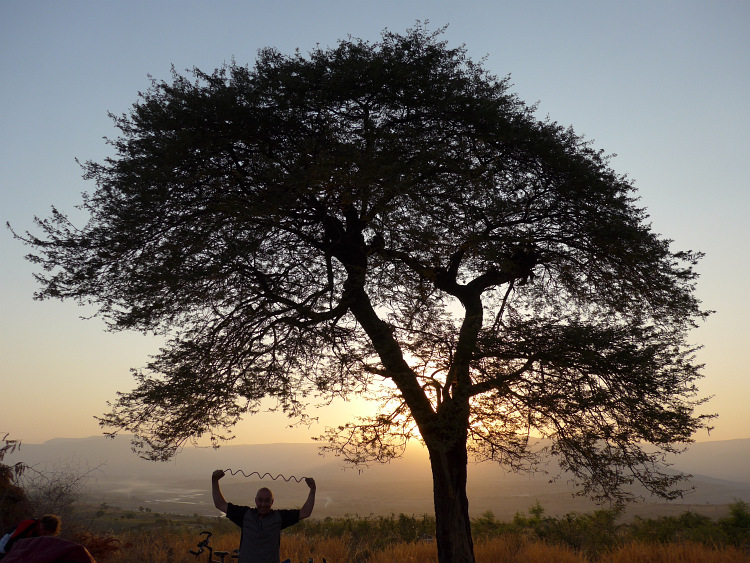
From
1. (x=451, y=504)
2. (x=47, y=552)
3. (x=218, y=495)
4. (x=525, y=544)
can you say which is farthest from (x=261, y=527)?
(x=525, y=544)

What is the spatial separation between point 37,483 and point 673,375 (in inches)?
538

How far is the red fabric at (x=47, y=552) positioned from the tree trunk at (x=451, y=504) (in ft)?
28.6

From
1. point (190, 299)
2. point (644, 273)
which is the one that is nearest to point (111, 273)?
point (190, 299)

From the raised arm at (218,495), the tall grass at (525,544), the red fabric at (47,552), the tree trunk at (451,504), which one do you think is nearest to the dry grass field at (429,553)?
the tall grass at (525,544)

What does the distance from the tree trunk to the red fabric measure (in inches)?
344

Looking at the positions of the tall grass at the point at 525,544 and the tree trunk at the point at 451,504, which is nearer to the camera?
the tree trunk at the point at 451,504

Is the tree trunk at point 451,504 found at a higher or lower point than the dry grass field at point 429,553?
higher

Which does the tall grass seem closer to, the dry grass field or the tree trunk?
the dry grass field

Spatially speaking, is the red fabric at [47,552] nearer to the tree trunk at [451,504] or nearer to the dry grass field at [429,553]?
the dry grass field at [429,553]

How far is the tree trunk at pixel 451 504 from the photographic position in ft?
41.5

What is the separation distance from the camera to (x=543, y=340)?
12.6m

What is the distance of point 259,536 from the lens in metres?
6.99

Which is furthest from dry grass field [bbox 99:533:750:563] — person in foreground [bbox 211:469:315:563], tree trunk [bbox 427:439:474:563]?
person in foreground [bbox 211:469:315:563]

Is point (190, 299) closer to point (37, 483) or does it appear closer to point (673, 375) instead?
point (37, 483)
